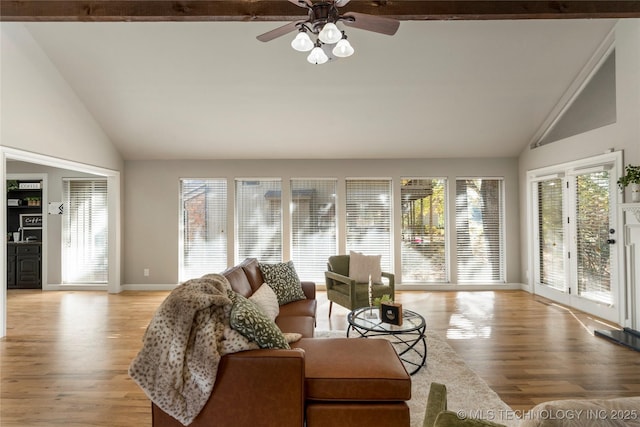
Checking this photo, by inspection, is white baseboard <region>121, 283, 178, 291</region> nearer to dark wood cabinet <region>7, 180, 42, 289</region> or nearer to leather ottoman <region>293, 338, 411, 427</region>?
dark wood cabinet <region>7, 180, 42, 289</region>

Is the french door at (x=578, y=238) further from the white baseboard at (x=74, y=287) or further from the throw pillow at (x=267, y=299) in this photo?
the white baseboard at (x=74, y=287)

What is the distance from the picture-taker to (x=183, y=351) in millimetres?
1682

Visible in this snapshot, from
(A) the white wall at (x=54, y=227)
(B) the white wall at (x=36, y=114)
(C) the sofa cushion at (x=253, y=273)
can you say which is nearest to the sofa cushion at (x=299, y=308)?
(C) the sofa cushion at (x=253, y=273)

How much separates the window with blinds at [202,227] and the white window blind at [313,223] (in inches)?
51.6

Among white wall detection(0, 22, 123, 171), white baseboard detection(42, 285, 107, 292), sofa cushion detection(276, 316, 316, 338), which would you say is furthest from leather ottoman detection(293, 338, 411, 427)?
white baseboard detection(42, 285, 107, 292)

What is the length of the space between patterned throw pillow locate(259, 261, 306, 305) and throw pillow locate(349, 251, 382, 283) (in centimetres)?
99

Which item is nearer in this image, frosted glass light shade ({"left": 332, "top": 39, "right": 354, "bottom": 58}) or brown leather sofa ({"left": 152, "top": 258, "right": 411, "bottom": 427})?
brown leather sofa ({"left": 152, "top": 258, "right": 411, "bottom": 427})

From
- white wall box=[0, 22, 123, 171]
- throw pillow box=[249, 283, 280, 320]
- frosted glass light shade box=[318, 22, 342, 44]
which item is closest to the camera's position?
frosted glass light shade box=[318, 22, 342, 44]

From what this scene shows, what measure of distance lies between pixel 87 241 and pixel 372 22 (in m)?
6.34

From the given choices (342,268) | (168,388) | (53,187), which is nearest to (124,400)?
(168,388)

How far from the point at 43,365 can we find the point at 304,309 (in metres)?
2.49

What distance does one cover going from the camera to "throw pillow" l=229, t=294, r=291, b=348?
1.80 metres

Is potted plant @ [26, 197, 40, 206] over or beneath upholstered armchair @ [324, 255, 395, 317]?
over

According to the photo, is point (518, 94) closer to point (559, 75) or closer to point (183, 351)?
point (559, 75)
